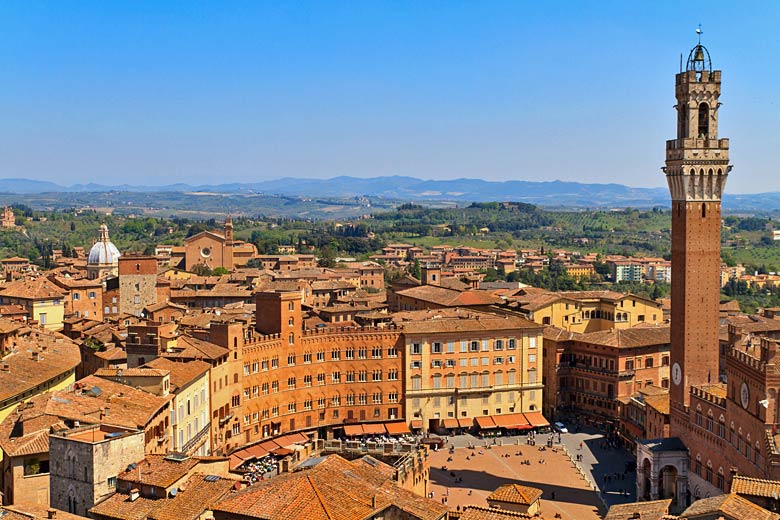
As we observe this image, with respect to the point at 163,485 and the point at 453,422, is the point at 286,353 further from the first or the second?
the point at 163,485

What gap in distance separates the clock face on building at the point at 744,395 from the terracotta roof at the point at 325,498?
24.2m

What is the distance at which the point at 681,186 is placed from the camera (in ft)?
187

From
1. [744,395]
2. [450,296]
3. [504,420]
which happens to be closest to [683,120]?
[744,395]

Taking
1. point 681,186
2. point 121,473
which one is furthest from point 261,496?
point 681,186

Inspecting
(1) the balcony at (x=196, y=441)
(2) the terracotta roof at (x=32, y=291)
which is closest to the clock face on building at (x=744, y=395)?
(1) the balcony at (x=196, y=441)

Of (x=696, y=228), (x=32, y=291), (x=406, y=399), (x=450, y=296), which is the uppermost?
(x=696, y=228)

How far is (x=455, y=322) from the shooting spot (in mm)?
70312

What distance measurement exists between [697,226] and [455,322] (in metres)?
19.3

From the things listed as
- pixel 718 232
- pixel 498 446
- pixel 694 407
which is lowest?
pixel 498 446

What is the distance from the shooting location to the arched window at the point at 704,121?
57281 millimetres

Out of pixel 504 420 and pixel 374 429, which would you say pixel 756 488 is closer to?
pixel 374 429

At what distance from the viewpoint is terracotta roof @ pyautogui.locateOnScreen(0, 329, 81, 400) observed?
148 ft

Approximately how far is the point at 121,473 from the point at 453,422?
39488 mm

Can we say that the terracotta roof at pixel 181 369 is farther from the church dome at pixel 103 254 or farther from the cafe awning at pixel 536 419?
the church dome at pixel 103 254
